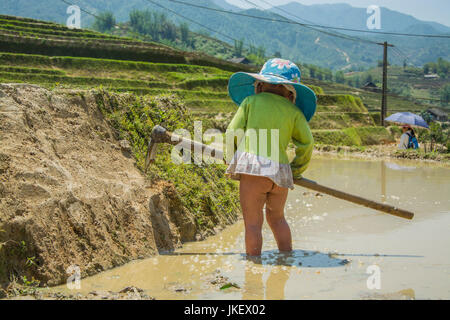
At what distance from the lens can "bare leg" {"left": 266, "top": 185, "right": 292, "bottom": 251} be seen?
3932 mm

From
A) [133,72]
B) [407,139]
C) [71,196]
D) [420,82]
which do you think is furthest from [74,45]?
[420,82]

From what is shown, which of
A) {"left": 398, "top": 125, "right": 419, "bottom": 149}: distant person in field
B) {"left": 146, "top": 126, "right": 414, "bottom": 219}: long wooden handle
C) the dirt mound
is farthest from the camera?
{"left": 398, "top": 125, "right": 419, "bottom": 149}: distant person in field

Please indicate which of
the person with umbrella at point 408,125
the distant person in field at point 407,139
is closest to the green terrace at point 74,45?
the person with umbrella at point 408,125

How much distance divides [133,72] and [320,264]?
29.7 m

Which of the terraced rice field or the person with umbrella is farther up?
the terraced rice field

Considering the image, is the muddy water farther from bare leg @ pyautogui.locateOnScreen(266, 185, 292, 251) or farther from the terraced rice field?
the terraced rice field

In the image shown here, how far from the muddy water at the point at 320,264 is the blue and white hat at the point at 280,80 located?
4.08ft

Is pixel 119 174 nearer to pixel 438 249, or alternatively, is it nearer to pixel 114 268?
pixel 114 268

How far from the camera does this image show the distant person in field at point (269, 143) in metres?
3.74

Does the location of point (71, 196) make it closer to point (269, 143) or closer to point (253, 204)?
point (253, 204)

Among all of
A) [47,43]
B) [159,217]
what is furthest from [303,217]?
[47,43]

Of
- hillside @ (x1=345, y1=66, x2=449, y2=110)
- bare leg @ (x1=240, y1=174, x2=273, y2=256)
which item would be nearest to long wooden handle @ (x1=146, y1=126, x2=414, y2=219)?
bare leg @ (x1=240, y1=174, x2=273, y2=256)

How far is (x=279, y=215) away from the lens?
159 inches

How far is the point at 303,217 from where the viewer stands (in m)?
6.04
